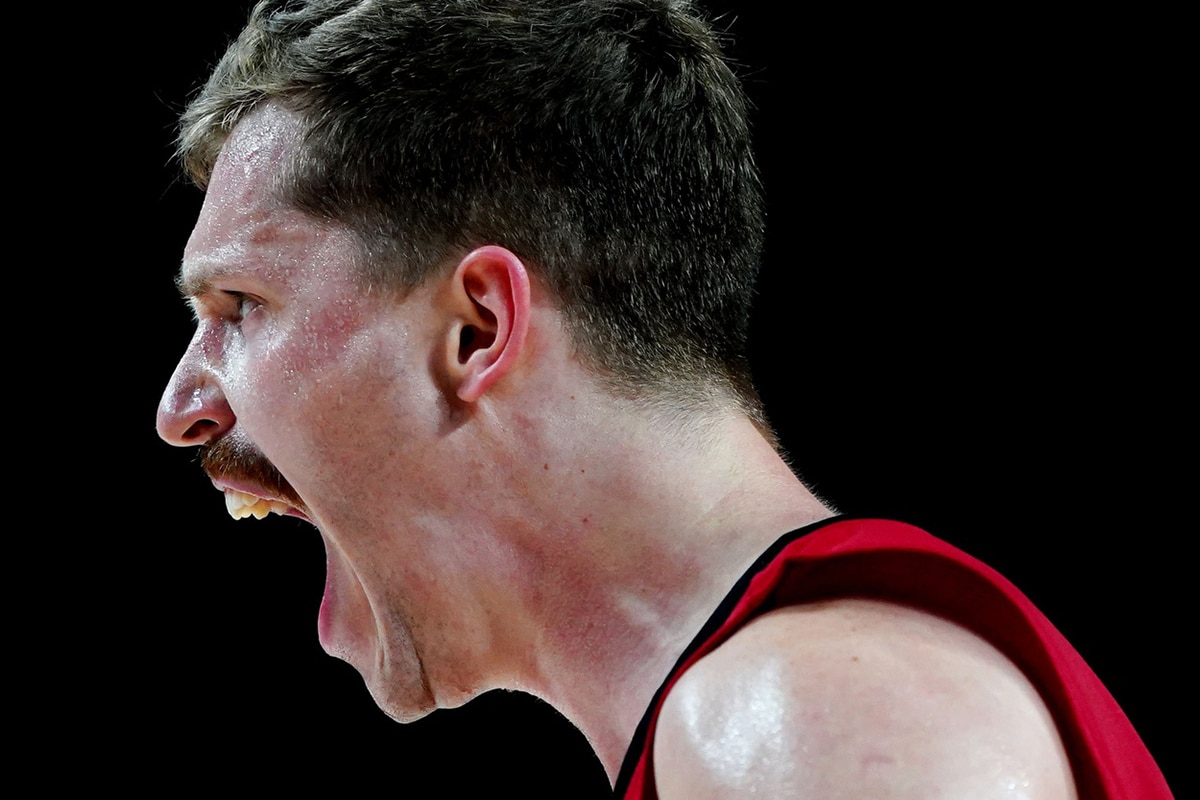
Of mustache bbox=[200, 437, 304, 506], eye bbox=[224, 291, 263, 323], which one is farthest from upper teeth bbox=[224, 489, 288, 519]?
eye bbox=[224, 291, 263, 323]

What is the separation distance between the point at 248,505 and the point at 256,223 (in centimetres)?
37

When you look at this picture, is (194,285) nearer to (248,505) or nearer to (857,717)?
(248,505)

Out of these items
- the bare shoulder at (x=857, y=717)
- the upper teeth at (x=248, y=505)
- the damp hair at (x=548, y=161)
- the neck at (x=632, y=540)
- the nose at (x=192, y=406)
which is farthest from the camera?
the upper teeth at (x=248, y=505)

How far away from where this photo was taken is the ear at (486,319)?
128 centimetres

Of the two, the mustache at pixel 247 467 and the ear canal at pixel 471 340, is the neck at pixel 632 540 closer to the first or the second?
the ear canal at pixel 471 340

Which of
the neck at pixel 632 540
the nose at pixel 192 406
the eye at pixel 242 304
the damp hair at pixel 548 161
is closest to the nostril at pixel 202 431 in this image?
the nose at pixel 192 406

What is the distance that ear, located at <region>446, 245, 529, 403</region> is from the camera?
128 centimetres

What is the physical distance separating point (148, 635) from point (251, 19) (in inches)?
63.5

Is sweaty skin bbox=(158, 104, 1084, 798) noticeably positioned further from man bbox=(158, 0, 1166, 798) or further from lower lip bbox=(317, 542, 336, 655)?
lower lip bbox=(317, 542, 336, 655)

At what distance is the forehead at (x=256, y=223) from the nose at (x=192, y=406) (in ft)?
0.29

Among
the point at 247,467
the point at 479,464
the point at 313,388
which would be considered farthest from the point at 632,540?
the point at 247,467

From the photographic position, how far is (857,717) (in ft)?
2.90

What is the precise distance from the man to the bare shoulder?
191mm

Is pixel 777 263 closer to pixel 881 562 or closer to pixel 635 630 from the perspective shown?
pixel 635 630
